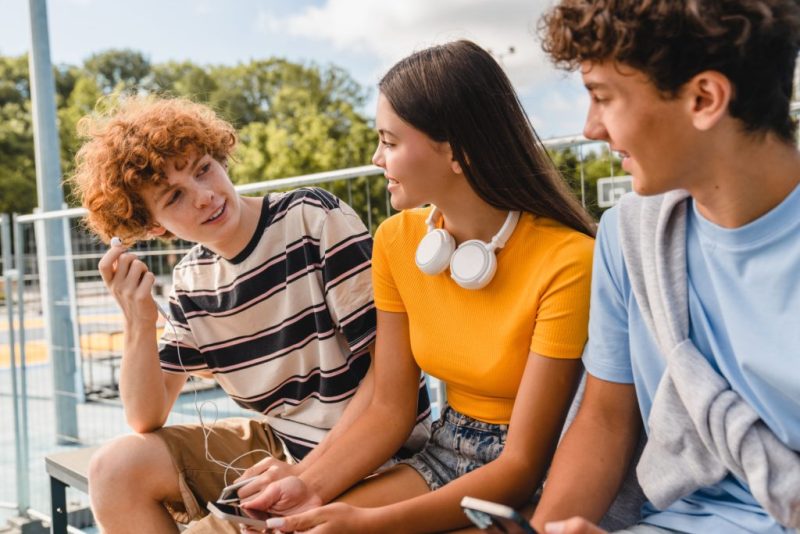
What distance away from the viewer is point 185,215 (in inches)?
88.4

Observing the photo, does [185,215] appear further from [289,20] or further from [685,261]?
[289,20]

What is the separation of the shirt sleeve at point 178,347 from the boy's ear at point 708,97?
1.59 m

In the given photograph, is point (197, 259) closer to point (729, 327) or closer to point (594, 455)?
point (594, 455)

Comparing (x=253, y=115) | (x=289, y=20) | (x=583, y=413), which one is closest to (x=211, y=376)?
(x=583, y=413)

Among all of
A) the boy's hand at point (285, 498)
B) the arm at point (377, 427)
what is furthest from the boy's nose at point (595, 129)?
the boy's hand at point (285, 498)

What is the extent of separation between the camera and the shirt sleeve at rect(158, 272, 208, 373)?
2.37 metres

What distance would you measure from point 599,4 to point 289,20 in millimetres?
73040

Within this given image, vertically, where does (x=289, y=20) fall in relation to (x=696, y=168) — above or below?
above

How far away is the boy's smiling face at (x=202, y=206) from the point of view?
2.24 metres

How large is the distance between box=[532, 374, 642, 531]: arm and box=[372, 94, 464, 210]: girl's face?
1.82ft

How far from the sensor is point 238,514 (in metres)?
1.77

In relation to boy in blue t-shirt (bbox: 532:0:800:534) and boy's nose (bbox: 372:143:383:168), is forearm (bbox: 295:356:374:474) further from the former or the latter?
boy in blue t-shirt (bbox: 532:0:800:534)

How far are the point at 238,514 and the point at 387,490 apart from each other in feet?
1.11

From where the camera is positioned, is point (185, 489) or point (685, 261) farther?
point (185, 489)
